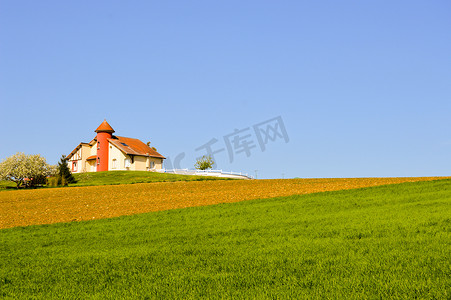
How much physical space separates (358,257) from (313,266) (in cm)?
127

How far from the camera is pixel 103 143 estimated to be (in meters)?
71.6

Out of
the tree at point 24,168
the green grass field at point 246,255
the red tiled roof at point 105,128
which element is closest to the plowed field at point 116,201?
the green grass field at point 246,255

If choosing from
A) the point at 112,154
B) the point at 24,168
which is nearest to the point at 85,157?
the point at 112,154

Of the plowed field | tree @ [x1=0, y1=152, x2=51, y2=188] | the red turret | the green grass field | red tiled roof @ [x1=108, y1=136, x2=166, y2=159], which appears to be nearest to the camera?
the green grass field

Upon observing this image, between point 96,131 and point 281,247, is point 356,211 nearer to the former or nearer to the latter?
point 281,247

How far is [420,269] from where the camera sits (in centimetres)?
845

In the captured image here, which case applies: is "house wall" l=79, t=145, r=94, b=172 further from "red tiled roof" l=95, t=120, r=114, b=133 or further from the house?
"red tiled roof" l=95, t=120, r=114, b=133

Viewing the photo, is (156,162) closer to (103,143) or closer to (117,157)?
(117,157)

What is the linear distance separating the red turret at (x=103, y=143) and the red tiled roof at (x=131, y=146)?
50.4 inches

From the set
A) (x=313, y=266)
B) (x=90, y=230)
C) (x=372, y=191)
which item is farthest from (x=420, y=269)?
(x=372, y=191)

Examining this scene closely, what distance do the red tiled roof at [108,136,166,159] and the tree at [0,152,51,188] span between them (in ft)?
43.8

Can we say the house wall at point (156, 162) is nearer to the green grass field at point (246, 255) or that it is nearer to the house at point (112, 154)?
the house at point (112, 154)

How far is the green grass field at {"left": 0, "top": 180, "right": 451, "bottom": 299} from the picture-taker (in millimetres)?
8008

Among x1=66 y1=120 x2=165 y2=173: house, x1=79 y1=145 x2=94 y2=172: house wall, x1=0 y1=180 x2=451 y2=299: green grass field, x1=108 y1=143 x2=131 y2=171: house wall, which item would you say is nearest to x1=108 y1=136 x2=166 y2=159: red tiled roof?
x1=66 y1=120 x2=165 y2=173: house
